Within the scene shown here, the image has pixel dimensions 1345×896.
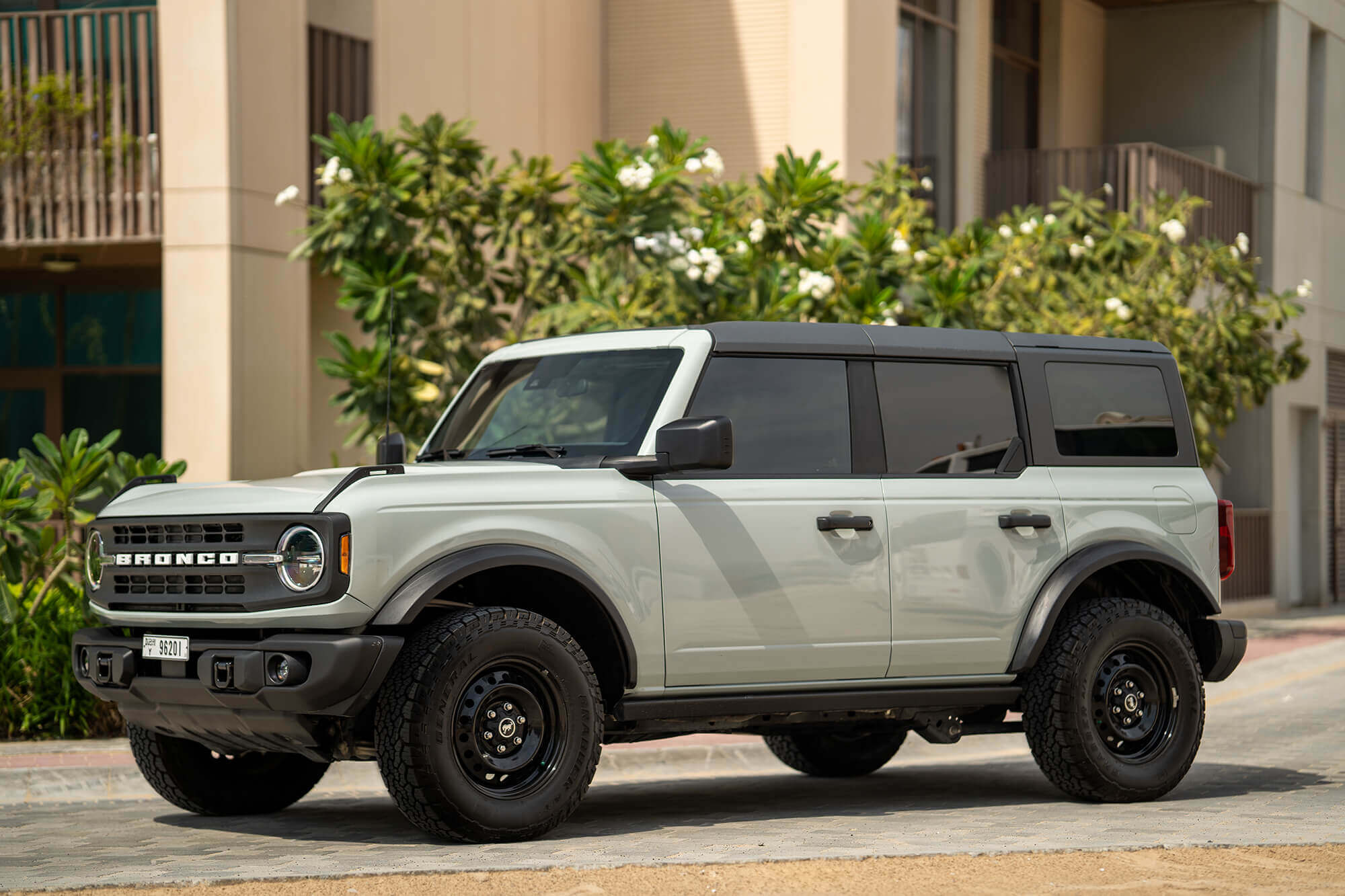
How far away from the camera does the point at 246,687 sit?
6.71 meters

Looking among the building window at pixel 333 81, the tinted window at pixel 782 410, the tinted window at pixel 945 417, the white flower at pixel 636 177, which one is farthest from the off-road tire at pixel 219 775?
the building window at pixel 333 81

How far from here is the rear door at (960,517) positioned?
8078 mm

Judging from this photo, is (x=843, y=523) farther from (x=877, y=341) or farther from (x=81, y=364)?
(x=81, y=364)

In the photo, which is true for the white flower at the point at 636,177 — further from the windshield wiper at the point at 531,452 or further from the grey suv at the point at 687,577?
the windshield wiper at the point at 531,452

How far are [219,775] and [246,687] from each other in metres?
1.84

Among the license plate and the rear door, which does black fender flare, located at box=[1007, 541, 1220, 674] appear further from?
the license plate

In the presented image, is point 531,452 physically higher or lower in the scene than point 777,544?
higher

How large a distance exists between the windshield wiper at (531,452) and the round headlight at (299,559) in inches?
50.7

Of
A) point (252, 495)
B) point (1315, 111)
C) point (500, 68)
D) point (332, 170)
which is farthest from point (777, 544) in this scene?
point (1315, 111)

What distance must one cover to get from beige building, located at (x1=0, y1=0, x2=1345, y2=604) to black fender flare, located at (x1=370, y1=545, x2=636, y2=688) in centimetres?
700

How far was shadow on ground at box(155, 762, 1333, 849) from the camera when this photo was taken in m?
7.94

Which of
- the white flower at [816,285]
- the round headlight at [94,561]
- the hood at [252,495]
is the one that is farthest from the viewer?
the white flower at [816,285]

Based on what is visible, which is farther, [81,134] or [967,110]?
[967,110]

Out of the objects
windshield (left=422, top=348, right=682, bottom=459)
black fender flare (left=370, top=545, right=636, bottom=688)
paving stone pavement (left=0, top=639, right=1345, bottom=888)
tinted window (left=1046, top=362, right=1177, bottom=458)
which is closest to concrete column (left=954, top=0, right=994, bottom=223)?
paving stone pavement (left=0, top=639, right=1345, bottom=888)
